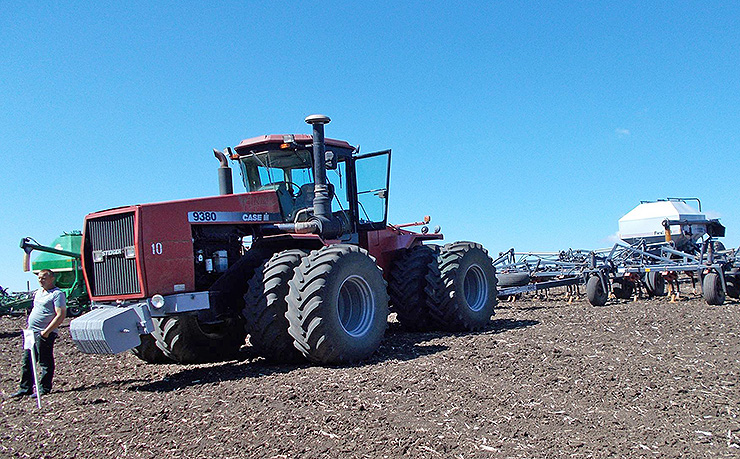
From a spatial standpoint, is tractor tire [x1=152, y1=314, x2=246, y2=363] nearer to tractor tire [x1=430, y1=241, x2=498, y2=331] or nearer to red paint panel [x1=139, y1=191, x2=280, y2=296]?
red paint panel [x1=139, y1=191, x2=280, y2=296]

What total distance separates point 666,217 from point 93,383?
54.6 ft

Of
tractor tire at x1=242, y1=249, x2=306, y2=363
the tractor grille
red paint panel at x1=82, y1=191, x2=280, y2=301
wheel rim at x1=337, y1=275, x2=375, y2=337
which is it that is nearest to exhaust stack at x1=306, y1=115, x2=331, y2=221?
wheel rim at x1=337, y1=275, x2=375, y2=337

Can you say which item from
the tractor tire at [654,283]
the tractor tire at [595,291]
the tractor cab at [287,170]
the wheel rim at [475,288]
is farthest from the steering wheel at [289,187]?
the tractor tire at [654,283]

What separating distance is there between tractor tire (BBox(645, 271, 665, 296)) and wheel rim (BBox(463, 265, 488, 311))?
651cm

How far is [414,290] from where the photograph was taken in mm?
9320

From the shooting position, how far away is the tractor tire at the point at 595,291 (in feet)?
44.2

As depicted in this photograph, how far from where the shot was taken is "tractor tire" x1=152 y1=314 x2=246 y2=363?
24.6 ft

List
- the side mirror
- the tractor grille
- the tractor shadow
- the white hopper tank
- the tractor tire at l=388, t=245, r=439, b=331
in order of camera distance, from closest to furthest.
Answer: the tractor shadow → the tractor grille → the side mirror → the tractor tire at l=388, t=245, r=439, b=331 → the white hopper tank

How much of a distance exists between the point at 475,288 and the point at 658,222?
35.9ft

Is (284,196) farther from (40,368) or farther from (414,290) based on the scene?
(40,368)

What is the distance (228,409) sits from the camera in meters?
5.19

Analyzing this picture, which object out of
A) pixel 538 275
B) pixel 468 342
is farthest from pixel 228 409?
pixel 538 275

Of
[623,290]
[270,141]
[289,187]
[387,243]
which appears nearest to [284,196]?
[289,187]

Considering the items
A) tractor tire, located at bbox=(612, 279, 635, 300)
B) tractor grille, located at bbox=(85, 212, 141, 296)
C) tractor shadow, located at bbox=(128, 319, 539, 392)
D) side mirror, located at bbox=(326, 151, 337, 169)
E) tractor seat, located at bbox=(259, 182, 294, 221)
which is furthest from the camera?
tractor tire, located at bbox=(612, 279, 635, 300)
